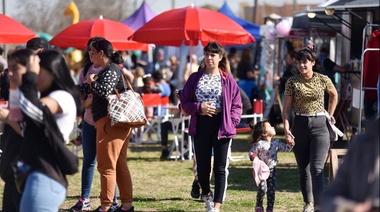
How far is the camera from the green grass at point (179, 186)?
9.35 metres

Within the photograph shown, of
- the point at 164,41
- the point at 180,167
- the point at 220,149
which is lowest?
the point at 180,167

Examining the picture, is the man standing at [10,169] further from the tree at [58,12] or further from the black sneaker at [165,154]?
the tree at [58,12]

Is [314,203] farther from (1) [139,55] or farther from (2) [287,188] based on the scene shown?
(1) [139,55]

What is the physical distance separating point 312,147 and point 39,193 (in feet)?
12.3

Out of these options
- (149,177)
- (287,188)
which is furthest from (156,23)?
(287,188)

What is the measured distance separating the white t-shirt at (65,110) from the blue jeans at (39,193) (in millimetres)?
342

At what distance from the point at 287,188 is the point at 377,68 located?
239 cm

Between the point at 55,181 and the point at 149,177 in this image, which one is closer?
the point at 55,181

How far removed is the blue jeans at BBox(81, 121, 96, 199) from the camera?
8.61m

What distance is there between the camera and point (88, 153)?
8.69 meters

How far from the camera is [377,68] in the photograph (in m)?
11.8

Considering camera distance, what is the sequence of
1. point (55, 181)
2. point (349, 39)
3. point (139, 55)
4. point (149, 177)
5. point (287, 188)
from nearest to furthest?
point (55, 181)
point (287, 188)
point (149, 177)
point (349, 39)
point (139, 55)

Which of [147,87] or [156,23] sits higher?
[156,23]

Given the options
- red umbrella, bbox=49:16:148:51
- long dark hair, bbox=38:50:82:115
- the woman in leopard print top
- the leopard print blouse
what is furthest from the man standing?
red umbrella, bbox=49:16:148:51
